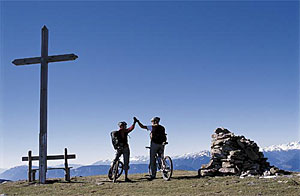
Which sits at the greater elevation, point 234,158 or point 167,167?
point 234,158

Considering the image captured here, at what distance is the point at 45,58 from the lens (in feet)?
65.5

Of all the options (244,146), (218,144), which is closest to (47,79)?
(218,144)

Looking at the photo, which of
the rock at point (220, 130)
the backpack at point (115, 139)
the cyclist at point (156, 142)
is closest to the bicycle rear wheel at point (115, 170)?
the backpack at point (115, 139)

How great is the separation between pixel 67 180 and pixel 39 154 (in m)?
2.12

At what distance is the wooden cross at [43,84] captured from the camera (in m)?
19.0

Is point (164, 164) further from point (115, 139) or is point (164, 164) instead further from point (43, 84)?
point (43, 84)

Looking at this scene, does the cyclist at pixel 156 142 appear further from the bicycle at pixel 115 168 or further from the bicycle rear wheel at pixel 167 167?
the bicycle at pixel 115 168

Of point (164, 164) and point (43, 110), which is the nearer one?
point (164, 164)

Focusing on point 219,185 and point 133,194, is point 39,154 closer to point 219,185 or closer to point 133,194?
point 133,194

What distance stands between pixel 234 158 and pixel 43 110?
10.9 m

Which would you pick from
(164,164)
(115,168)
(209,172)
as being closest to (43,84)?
(115,168)

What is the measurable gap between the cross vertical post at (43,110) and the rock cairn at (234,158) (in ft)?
28.0

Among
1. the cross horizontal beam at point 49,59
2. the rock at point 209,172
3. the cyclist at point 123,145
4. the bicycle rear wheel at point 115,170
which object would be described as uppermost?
the cross horizontal beam at point 49,59

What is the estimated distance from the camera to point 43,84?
1956cm
